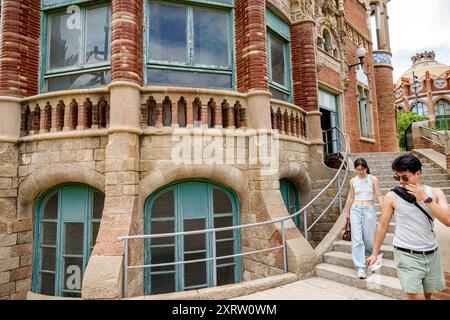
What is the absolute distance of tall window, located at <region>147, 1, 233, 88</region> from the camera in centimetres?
595

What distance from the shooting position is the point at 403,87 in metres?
46.7

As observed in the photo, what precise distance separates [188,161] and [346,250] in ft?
11.2

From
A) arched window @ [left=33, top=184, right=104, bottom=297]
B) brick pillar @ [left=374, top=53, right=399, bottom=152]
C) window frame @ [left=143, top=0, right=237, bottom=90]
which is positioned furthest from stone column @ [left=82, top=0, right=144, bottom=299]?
brick pillar @ [left=374, top=53, right=399, bottom=152]

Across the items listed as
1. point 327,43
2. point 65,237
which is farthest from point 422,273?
point 327,43

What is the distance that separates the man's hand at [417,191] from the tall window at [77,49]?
18.5 feet

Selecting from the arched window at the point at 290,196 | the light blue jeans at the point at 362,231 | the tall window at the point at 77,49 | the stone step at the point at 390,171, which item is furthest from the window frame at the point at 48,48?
the stone step at the point at 390,171

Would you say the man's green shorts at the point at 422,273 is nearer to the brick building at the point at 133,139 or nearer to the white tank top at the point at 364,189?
A: the white tank top at the point at 364,189

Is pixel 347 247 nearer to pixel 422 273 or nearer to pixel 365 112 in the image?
pixel 422 273

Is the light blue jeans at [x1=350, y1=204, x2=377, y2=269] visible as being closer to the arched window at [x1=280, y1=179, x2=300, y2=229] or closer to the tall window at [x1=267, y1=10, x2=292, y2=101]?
the arched window at [x1=280, y1=179, x2=300, y2=229]

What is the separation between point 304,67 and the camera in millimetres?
7848

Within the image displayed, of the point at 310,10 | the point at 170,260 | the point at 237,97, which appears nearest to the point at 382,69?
the point at 310,10

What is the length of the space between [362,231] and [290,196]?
2963mm

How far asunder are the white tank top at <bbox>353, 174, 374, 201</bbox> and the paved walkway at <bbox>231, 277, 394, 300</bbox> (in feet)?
4.44

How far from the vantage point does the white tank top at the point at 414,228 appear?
8.08 ft
